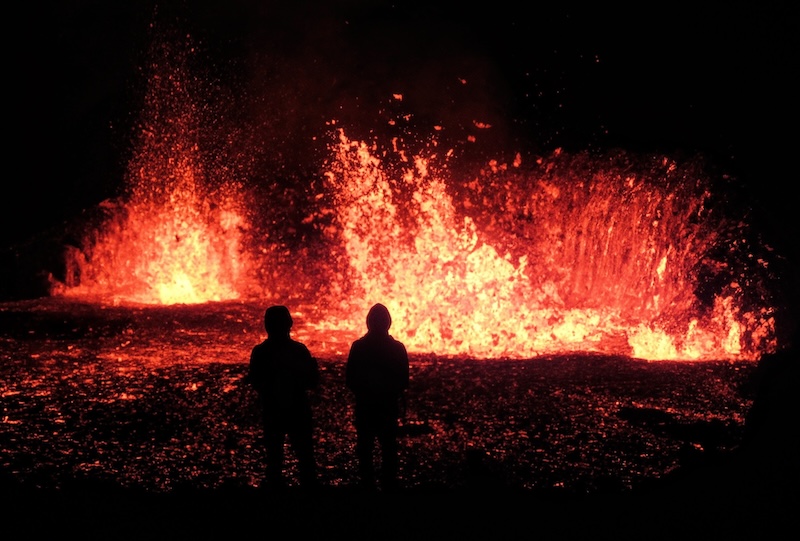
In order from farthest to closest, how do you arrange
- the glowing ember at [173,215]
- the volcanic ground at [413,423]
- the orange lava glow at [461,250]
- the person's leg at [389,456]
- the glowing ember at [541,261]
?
the glowing ember at [173,215] < the orange lava glow at [461,250] < the glowing ember at [541,261] < the volcanic ground at [413,423] < the person's leg at [389,456]

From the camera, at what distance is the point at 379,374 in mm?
4133

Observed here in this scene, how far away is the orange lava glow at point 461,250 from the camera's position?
955 cm

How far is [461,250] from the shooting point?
1430cm

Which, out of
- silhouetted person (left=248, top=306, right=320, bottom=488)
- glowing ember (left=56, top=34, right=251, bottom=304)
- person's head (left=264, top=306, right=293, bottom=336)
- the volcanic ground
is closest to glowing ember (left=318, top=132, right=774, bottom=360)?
the volcanic ground

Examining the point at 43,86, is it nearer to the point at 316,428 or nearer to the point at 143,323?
the point at 143,323

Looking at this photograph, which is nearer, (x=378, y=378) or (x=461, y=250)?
(x=378, y=378)

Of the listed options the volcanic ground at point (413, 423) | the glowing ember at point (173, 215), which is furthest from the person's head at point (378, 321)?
the glowing ember at point (173, 215)

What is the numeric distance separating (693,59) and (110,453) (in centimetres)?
1032

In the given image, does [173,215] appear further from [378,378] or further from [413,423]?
[378,378]

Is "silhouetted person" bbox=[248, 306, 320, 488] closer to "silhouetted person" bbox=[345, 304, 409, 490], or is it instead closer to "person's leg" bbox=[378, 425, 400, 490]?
"silhouetted person" bbox=[345, 304, 409, 490]

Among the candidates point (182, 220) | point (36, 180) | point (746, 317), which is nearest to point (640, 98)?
point (746, 317)

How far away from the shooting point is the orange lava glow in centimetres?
955

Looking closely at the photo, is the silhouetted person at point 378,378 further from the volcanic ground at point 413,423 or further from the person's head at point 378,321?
the volcanic ground at point 413,423

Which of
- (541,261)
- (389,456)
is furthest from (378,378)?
(541,261)
